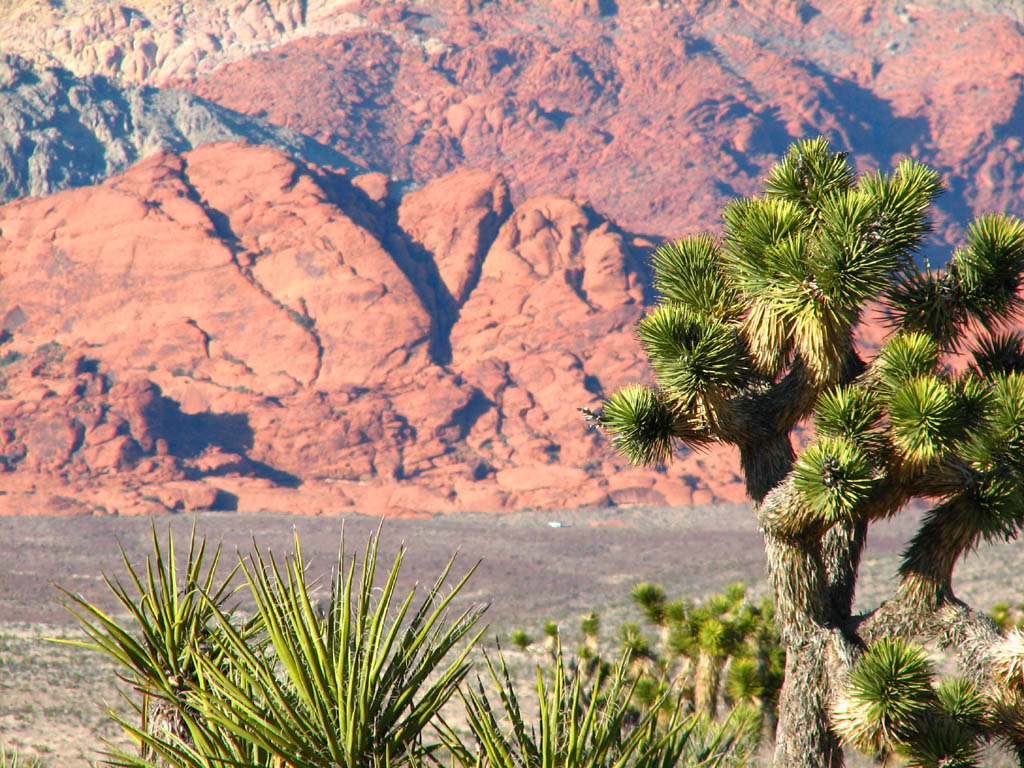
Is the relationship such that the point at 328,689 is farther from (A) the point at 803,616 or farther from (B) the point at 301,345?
(B) the point at 301,345

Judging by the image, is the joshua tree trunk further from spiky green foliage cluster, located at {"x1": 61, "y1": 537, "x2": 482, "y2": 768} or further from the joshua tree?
spiky green foliage cluster, located at {"x1": 61, "y1": 537, "x2": 482, "y2": 768}

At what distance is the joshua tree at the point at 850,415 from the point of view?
16.3ft

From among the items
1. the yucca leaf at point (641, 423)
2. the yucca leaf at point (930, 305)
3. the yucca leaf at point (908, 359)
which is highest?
the yucca leaf at point (930, 305)

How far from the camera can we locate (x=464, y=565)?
3425 centimetres

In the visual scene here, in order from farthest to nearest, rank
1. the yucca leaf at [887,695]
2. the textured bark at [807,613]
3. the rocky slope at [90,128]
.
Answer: the rocky slope at [90,128]
the textured bark at [807,613]
the yucca leaf at [887,695]

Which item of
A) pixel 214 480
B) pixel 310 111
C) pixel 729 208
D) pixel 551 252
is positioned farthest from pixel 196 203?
pixel 310 111

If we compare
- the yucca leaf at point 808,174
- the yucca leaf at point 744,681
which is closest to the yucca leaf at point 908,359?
the yucca leaf at point 808,174

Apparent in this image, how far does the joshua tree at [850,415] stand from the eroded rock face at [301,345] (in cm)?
4033

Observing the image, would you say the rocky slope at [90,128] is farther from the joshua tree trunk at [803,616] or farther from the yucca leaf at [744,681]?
the joshua tree trunk at [803,616]

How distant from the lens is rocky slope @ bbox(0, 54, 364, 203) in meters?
80.4

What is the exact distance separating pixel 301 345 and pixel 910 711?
163 ft

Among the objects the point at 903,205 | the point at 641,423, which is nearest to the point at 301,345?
the point at 641,423

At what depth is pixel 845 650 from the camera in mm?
5891

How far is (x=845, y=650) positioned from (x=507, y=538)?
34.5m
